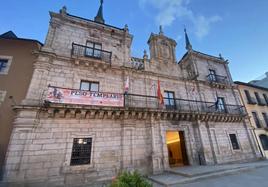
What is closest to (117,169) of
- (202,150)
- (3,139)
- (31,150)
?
(31,150)

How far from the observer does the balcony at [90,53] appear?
1009cm

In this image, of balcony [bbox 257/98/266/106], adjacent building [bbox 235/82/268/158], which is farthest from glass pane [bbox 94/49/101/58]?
balcony [bbox 257/98/266/106]

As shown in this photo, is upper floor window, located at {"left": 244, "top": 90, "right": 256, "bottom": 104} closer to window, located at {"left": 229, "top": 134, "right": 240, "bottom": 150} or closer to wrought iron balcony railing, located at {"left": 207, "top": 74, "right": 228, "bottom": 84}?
wrought iron balcony railing, located at {"left": 207, "top": 74, "right": 228, "bottom": 84}

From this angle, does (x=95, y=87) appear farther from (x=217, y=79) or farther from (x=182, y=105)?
(x=217, y=79)

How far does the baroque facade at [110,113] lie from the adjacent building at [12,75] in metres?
0.63

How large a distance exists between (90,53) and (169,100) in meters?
7.81

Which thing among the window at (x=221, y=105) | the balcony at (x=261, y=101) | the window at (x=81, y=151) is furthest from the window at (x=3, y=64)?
the balcony at (x=261, y=101)

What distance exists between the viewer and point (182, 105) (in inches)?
467

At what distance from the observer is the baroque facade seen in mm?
7297

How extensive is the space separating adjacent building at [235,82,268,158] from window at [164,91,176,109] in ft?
32.9

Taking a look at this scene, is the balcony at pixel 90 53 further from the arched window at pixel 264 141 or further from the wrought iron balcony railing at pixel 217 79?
the arched window at pixel 264 141

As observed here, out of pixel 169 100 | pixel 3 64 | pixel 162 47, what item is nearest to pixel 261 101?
pixel 169 100

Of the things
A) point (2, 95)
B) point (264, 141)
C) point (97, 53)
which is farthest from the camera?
point (264, 141)

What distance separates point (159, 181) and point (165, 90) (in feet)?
23.7
